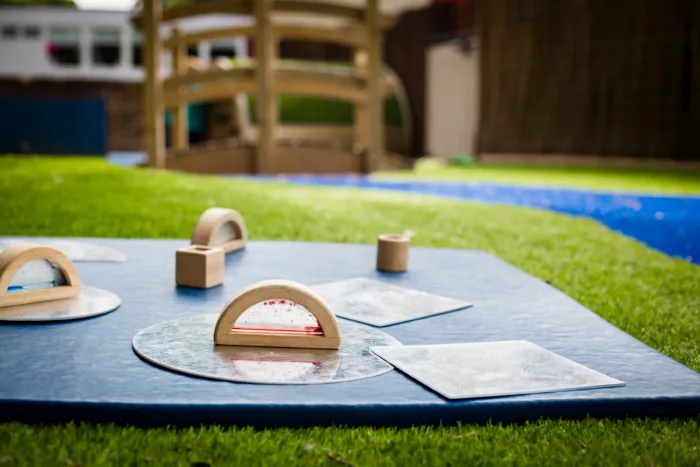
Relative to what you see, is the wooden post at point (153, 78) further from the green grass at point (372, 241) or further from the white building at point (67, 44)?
the white building at point (67, 44)

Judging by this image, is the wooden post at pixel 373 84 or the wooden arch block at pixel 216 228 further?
the wooden post at pixel 373 84

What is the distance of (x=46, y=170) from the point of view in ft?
19.5

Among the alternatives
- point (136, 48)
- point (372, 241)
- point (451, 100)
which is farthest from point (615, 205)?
point (136, 48)

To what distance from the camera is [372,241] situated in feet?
11.5

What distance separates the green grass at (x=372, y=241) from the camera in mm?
1187

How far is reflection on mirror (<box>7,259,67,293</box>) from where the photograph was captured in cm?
189

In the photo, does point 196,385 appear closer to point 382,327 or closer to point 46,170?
point 382,327

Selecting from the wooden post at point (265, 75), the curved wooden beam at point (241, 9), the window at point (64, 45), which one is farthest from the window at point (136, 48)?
the wooden post at point (265, 75)

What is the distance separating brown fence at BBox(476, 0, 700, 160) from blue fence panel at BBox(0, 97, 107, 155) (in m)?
6.24

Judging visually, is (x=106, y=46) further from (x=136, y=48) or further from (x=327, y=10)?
(x=327, y=10)

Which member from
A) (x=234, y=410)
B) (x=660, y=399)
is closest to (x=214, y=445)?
(x=234, y=410)

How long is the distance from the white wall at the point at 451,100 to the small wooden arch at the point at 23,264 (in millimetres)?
10616

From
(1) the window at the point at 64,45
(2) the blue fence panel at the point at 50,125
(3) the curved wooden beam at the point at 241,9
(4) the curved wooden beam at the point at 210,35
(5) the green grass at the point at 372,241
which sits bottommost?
(5) the green grass at the point at 372,241

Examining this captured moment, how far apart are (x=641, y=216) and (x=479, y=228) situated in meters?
1.22
